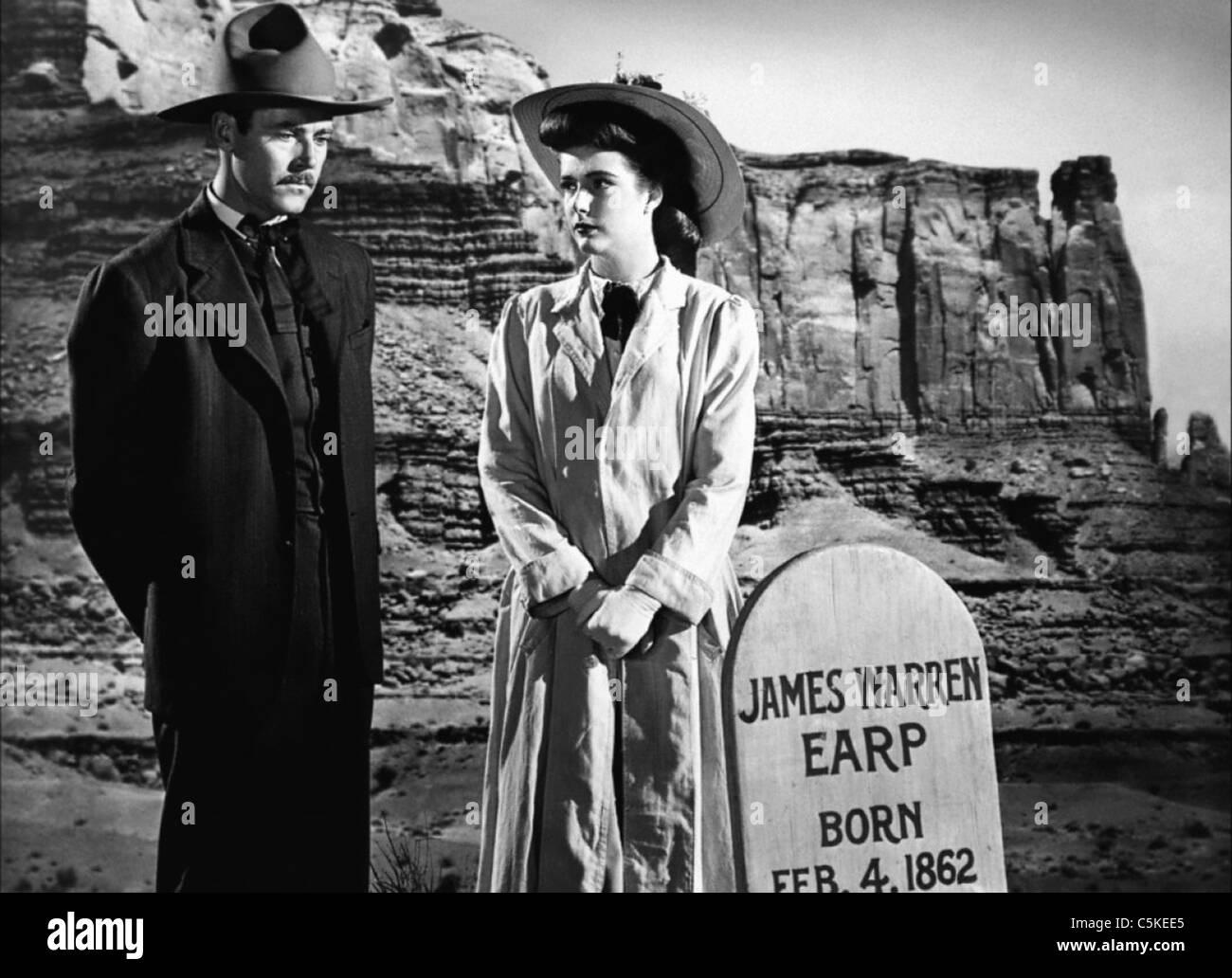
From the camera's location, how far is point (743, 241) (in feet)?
27.3

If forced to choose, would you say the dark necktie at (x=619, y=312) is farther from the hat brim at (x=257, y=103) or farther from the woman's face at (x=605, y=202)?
the hat brim at (x=257, y=103)

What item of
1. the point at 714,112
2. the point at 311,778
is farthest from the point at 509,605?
the point at 714,112

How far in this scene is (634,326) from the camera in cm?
593

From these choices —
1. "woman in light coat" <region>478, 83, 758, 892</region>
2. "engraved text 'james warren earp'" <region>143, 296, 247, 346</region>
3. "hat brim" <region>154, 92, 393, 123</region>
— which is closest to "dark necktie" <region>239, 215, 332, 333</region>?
"engraved text 'james warren earp'" <region>143, 296, 247, 346</region>

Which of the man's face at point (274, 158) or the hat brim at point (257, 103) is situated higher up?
the hat brim at point (257, 103)

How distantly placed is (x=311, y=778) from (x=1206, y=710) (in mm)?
4021

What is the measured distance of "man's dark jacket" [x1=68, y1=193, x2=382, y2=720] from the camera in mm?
6020

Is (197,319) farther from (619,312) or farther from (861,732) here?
(861,732)

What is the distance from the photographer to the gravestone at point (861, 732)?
513 cm

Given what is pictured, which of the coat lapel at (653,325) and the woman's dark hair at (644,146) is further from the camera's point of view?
the woman's dark hair at (644,146)

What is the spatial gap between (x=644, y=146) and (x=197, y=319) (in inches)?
53.5

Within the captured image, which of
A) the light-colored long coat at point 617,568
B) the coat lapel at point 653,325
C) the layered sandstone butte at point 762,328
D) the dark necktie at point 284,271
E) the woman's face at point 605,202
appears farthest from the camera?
the layered sandstone butte at point 762,328

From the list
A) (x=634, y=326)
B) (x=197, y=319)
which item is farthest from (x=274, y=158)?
(x=634, y=326)

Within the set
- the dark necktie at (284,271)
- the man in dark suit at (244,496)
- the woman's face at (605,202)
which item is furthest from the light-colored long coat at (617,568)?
the dark necktie at (284,271)
